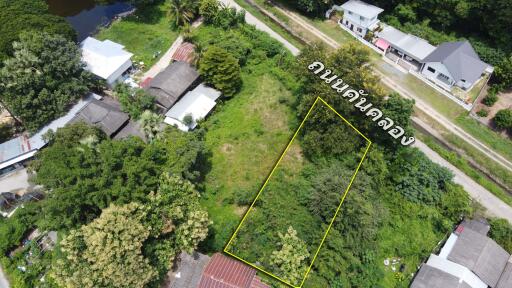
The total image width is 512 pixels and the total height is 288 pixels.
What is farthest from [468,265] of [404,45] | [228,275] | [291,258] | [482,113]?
[404,45]

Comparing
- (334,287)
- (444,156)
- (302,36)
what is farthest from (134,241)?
(302,36)

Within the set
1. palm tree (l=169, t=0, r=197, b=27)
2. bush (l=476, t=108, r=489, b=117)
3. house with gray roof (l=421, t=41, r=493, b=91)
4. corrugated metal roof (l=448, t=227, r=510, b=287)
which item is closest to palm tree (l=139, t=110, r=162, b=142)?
palm tree (l=169, t=0, r=197, b=27)

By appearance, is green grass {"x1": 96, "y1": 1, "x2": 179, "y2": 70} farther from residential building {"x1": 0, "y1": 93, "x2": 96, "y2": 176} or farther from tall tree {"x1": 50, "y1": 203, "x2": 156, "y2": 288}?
tall tree {"x1": 50, "y1": 203, "x2": 156, "y2": 288}

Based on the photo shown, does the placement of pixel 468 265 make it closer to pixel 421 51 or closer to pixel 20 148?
pixel 421 51

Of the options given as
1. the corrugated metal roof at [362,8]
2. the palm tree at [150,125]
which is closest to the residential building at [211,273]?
the palm tree at [150,125]

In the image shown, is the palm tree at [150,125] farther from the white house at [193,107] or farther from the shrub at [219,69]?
the shrub at [219,69]

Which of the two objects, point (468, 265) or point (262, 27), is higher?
point (262, 27)
